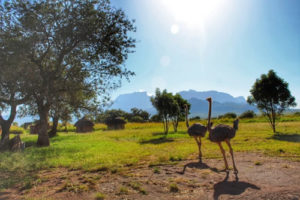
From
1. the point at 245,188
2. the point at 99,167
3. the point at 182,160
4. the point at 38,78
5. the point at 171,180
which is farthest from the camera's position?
the point at 38,78

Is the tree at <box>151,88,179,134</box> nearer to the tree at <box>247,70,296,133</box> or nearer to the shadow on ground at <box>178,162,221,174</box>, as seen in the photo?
the tree at <box>247,70,296,133</box>

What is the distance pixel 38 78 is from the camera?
1620 centimetres

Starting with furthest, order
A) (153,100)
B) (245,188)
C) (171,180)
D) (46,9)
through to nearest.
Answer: (153,100) → (46,9) → (171,180) → (245,188)

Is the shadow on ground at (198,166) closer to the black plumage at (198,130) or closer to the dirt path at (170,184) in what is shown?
the dirt path at (170,184)

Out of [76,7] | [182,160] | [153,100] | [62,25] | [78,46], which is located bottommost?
[182,160]

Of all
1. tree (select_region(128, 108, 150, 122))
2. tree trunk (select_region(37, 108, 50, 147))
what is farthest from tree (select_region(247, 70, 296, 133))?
tree (select_region(128, 108, 150, 122))

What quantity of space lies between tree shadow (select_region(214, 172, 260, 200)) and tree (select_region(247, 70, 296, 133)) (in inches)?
923

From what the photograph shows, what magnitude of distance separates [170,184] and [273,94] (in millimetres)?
25490

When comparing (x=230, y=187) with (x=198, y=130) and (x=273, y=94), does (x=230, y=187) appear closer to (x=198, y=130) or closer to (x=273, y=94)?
(x=198, y=130)

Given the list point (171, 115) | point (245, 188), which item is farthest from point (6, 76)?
point (171, 115)

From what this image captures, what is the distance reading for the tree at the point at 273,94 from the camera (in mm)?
25881

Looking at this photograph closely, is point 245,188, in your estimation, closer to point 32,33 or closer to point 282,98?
point 32,33

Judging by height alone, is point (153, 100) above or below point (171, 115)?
above

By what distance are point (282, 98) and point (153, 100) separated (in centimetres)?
1825
